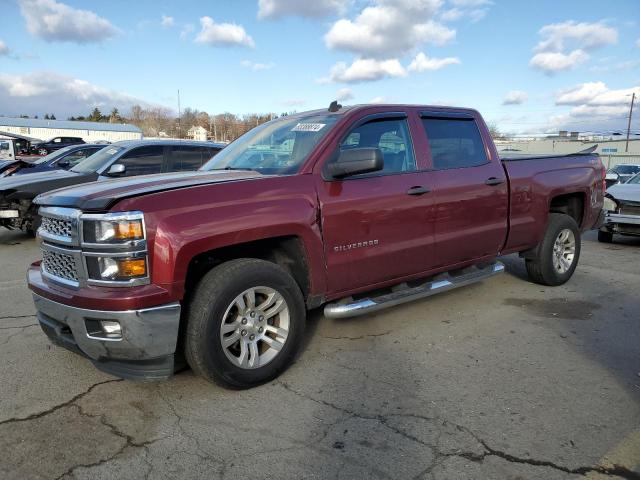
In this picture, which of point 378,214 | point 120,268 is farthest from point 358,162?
point 120,268

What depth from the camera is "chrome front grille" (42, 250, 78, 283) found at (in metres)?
3.11

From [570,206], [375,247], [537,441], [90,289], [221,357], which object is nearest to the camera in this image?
[537,441]

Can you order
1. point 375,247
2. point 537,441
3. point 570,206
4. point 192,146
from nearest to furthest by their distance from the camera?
point 537,441 → point 375,247 → point 570,206 → point 192,146

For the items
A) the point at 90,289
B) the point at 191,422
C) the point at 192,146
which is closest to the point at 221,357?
the point at 191,422

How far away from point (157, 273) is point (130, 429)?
36.9 inches

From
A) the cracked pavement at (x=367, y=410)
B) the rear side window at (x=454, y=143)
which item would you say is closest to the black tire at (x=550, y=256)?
the cracked pavement at (x=367, y=410)

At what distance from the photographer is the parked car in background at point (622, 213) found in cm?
907

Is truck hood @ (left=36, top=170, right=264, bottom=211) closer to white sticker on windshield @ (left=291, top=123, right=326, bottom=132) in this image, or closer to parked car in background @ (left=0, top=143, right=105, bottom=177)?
white sticker on windshield @ (left=291, top=123, right=326, bottom=132)

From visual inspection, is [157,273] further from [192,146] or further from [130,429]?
[192,146]

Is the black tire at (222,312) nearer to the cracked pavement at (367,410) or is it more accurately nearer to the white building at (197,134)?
the cracked pavement at (367,410)

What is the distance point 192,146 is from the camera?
9.12m

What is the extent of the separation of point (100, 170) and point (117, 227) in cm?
634

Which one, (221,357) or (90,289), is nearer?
(90,289)

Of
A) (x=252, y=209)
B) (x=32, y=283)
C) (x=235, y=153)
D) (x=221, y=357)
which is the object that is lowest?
(x=221, y=357)
